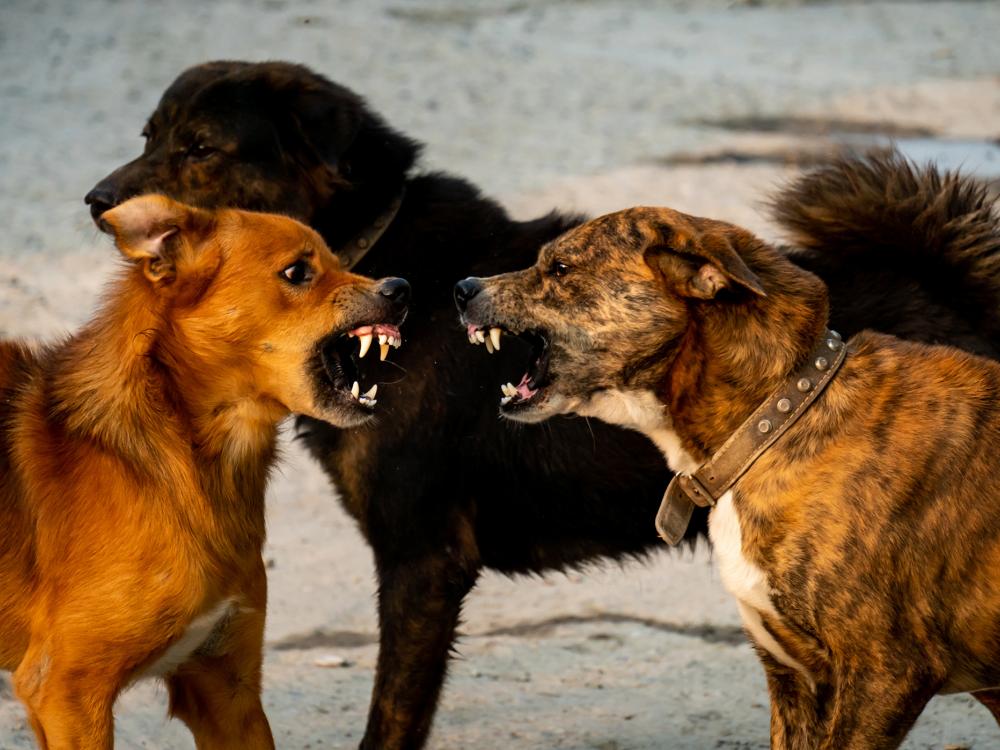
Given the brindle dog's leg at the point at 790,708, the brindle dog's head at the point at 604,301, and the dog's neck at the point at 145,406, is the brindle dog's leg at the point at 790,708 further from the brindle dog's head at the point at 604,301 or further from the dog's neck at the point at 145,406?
the dog's neck at the point at 145,406

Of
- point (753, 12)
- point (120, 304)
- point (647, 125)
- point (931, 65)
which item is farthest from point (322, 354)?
point (753, 12)

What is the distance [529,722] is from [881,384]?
82.1 inches

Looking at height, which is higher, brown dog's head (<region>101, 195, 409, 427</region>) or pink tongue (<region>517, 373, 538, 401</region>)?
brown dog's head (<region>101, 195, 409, 427</region>)

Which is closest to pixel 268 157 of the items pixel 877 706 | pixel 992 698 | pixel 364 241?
pixel 364 241

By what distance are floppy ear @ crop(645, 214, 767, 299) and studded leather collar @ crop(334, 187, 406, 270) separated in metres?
1.23

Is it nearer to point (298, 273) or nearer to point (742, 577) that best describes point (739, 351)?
point (742, 577)

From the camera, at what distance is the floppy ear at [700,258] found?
159 inches

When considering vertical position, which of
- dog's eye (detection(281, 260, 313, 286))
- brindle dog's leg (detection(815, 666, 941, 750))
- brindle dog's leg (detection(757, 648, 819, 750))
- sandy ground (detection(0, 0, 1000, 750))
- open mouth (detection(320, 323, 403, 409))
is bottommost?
sandy ground (detection(0, 0, 1000, 750))

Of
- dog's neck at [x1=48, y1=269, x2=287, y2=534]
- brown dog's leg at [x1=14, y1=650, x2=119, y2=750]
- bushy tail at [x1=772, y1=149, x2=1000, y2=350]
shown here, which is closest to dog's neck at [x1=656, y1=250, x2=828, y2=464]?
bushy tail at [x1=772, y1=149, x2=1000, y2=350]

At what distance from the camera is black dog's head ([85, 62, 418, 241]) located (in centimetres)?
523

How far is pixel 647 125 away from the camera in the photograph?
11.8 metres

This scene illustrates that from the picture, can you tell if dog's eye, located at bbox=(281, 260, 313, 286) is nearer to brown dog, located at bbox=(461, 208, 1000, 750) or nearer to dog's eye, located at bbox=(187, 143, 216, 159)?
brown dog, located at bbox=(461, 208, 1000, 750)

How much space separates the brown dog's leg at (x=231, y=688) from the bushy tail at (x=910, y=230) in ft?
7.07

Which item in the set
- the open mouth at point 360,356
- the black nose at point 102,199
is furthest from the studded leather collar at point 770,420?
the black nose at point 102,199
